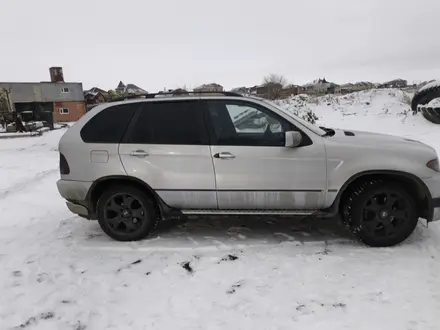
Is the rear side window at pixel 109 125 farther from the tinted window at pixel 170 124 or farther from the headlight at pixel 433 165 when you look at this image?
the headlight at pixel 433 165

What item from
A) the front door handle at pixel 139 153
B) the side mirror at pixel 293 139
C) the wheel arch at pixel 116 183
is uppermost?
the side mirror at pixel 293 139

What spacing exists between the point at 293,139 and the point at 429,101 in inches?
414

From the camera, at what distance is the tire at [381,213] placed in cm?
378

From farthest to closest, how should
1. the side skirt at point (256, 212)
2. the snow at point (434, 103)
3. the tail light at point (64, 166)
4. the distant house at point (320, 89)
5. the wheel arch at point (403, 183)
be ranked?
the distant house at point (320, 89) → the snow at point (434, 103) → the tail light at point (64, 166) → the side skirt at point (256, 212) → the wheel arch at point (403, 183)

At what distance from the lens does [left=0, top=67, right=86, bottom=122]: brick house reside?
41375 millimetres

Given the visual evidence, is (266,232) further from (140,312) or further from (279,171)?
A: (140,312)

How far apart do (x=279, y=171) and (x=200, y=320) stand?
1770 mm

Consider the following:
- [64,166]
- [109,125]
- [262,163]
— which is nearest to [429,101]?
[262,163]

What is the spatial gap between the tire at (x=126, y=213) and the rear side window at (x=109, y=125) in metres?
0.59

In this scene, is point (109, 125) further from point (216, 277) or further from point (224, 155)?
point (216, 277)

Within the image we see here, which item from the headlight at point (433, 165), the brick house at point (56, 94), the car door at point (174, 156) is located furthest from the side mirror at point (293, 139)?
the brick house at point (56, 94)

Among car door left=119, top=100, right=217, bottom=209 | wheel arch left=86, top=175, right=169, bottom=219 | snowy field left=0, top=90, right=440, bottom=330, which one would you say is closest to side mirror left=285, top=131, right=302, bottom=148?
car door left=119, top=100, right=217, bottom=209

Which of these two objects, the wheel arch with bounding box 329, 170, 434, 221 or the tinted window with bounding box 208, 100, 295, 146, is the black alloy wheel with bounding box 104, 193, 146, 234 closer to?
the tinted window with bounding box 208, 100, 295, 146

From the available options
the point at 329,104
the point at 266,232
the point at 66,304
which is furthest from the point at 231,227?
the point at 329,104
